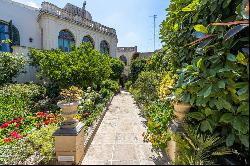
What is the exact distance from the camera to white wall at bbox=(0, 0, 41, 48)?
1711 cm

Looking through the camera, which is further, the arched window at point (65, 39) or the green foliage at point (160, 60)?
the arched window at point (65, 39)

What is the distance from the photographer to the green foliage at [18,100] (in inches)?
366

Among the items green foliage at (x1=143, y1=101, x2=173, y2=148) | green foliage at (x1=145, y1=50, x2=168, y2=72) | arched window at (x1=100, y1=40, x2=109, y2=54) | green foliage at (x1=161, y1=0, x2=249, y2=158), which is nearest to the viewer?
green foliage at (x1=161, y1=0, x2=249, y2=158)

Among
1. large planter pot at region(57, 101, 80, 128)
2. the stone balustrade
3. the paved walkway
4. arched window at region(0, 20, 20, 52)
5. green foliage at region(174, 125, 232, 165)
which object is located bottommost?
the paved walkway

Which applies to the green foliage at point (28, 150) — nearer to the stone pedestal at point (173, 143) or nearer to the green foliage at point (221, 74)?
the stone pedestal at point (173, 143)

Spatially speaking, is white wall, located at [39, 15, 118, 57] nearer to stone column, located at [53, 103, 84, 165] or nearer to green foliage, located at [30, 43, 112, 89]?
green foliage, located at [30, 43, 112, 89]

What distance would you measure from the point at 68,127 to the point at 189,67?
296 centimetres

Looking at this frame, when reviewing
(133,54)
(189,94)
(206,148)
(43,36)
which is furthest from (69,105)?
(133,54)

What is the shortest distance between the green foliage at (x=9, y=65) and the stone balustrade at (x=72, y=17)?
5.93 metres

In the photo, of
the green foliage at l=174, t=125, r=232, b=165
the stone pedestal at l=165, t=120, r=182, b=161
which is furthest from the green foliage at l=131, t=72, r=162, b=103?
the green foliage at l=174, t=125, r=232, b=165

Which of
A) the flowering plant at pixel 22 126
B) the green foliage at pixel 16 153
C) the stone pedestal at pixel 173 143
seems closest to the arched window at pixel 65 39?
→ the flowering plant at pixel 22 126

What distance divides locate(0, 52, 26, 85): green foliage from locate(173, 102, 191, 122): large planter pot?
11.6 m

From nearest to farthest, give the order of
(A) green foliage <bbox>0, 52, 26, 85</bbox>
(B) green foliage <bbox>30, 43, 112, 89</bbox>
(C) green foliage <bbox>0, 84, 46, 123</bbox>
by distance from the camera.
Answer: (C) green foliage <bbox>0, 84, 46, 123</bbox> < (B) green foliage <bbox>30, 43, 112, 89</bbox> < (A) green foliage <bbox>0, 52, 26, 85</bbox>

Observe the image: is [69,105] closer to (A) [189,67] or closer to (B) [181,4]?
(A) [189,67]
